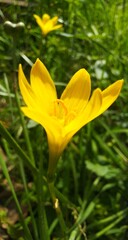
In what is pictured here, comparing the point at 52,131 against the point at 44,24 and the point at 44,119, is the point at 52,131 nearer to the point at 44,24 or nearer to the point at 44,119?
the point at 44,119

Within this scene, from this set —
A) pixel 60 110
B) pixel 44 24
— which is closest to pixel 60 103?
pixel 60 110

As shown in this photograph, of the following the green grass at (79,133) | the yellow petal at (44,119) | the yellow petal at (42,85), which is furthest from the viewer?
the green grass at (79,133)

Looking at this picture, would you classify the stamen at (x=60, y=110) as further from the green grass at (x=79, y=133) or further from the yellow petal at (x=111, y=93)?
the green grass at (x=79, y=133)

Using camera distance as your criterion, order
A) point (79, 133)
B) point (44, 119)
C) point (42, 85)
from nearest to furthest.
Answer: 1. point (44, 119)
2. point (42, 85)
3. point (79, 133)

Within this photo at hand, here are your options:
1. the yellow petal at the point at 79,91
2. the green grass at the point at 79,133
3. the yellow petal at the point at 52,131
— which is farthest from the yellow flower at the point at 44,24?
the yellow petal at the point at 52,131

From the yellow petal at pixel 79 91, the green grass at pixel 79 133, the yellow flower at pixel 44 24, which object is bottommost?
the green grass at pixel 79 133

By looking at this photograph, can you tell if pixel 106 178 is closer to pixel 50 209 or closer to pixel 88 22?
pixel 50 209

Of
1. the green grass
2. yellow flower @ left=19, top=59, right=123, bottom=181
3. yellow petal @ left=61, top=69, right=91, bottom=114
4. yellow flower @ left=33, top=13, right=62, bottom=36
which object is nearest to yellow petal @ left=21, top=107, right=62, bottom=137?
yellow flower @ left=19, top=59, right=123, bottom=181
